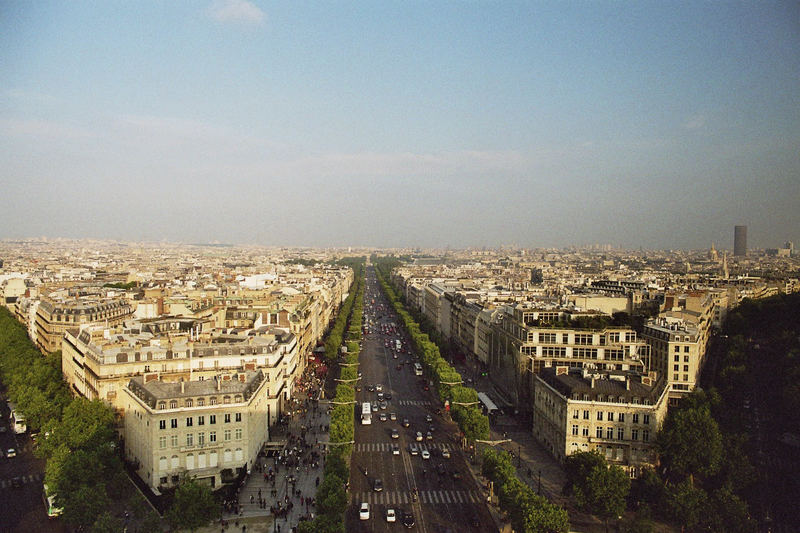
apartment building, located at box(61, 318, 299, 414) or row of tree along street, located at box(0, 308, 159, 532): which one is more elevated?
apartment building, located at box(61, 318, 299, 414)

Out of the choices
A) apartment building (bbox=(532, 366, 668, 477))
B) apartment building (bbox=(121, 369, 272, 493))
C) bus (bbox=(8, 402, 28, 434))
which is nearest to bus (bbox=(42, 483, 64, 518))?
apartment building (bbox=(121, 369, 272, 493))

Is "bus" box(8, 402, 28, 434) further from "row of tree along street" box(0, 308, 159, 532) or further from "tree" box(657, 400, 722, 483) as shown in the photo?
"tree" box(657, 400, 722, 483)

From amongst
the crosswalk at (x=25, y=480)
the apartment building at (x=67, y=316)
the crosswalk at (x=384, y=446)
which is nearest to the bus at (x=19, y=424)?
the crosswalk at (x=25, y=480)

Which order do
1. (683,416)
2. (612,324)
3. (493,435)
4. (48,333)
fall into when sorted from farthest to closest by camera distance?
(48,333) < (612,324) < (493,435) < (683,416)

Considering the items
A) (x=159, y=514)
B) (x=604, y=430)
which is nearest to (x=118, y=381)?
(x=159, y=514)

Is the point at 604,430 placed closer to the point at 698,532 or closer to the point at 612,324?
the point at 698,532

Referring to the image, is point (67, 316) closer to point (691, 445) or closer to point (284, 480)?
point (284, 480)
